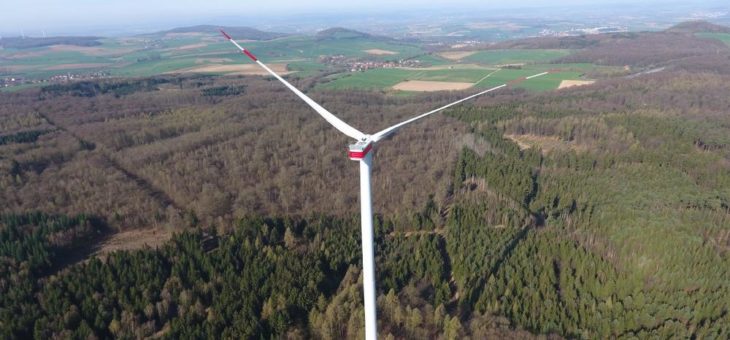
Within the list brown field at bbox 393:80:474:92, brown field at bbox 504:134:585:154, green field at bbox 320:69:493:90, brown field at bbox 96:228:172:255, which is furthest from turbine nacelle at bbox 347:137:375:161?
green field at bbox 320:69:493:90

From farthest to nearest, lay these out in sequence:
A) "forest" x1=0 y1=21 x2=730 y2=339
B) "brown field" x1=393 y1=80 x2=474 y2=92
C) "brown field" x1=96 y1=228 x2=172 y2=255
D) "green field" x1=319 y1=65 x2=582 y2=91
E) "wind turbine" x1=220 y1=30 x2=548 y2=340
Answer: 1. "green field" x1=319 y1=65 x2=582 y2=91
2. "brown field" x1=393 y1=80 x2=474 y2=92
3. "brown field" x1=96 y1=228 x2=172 y2=255
4. "forest" x1=0 y1=21 x2=730 y2=339
5. "wind turbine" x1=220 y1=30 x2=548 y2=340

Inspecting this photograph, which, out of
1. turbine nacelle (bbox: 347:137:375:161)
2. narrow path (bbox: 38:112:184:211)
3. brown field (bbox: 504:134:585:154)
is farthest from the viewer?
brown field (bbox: 504:134:585:154)

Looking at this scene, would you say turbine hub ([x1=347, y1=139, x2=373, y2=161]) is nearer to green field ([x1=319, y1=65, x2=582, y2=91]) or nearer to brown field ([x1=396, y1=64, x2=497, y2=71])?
green field ([x1=319, y1=65, x2=582, y2=91])

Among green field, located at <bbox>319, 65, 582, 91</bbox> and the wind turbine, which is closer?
the wind turbine

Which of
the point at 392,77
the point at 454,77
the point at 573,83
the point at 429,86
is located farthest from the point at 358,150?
Answer: the point at 392,77

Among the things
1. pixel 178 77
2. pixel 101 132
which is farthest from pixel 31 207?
pixel 178 77

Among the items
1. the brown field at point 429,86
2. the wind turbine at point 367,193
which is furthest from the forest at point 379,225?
the brown field at point 429,86
